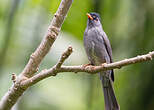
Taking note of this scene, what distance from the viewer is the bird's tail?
3.27 m

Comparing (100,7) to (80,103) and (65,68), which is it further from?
(80,103)

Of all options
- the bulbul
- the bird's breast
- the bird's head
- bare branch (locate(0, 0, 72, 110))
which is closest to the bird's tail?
the bulbul

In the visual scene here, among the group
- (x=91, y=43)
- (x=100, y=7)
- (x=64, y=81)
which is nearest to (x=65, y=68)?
(x=100, y=7)

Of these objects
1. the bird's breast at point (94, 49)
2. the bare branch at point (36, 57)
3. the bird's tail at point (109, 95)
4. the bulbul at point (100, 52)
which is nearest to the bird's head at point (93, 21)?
the bulbul at point (100, 52)

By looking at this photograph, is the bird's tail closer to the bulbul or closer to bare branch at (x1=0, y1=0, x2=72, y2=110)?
the bulbul

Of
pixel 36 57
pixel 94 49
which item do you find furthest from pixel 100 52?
pixel 36 57

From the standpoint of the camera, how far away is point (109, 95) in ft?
11.5

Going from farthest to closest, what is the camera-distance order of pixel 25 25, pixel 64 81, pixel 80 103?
pixel 64 81, pixel 80 103, pixel 25 25

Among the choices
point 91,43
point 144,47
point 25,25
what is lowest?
point 144,47

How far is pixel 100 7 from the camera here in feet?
7.29

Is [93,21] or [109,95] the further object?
[93,21]

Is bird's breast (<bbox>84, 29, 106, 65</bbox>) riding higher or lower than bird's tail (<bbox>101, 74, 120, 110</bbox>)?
higher

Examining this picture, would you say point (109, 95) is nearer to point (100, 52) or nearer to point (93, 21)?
point (100, 52)

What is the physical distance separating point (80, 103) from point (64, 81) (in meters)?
0.51
